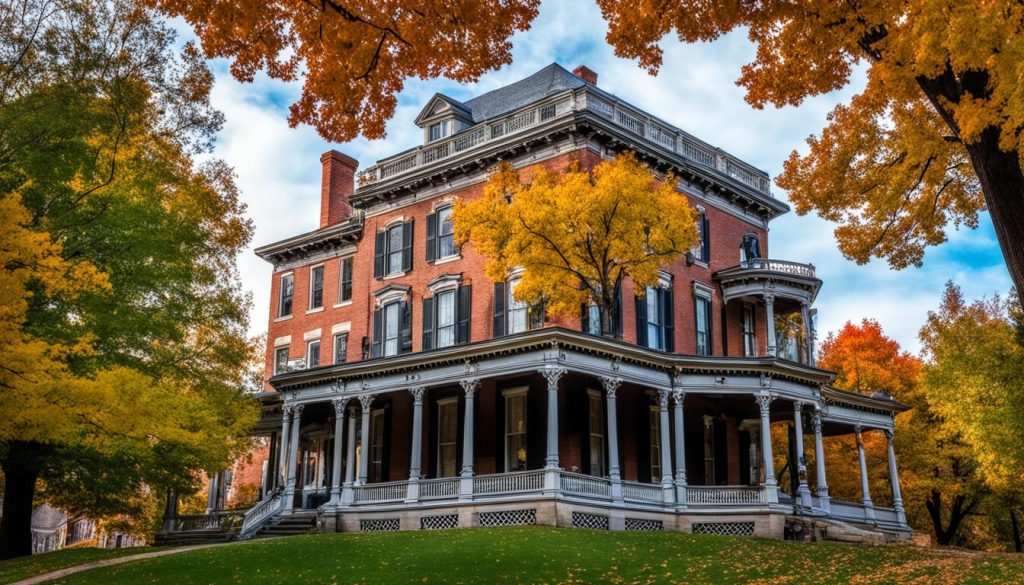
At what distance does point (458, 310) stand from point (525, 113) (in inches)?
296

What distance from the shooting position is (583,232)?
96.3 ft

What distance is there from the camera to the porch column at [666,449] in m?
28.7

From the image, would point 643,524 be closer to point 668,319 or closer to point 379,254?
point 668,319

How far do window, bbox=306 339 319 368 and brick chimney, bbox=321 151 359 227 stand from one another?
5.64 meters

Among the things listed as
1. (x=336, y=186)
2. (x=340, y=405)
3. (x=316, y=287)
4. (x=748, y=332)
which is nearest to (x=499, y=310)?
(x=340, y=405)

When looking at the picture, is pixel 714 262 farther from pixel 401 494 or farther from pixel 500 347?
pixel 401 494

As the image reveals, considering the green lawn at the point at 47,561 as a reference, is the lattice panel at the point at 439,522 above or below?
above

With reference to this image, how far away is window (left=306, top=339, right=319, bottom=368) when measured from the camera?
138 feet

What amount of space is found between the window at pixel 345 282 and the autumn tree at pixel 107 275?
10.7 metres

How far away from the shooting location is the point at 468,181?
36.0 metres

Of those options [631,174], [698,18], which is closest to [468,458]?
[631,174]

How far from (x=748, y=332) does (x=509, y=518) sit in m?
14.4

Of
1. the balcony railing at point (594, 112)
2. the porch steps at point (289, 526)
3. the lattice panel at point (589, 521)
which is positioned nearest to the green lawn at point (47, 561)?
the porch steps at point (289, 526)

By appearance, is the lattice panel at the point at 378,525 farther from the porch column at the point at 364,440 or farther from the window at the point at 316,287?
the window at the point at 316,287
